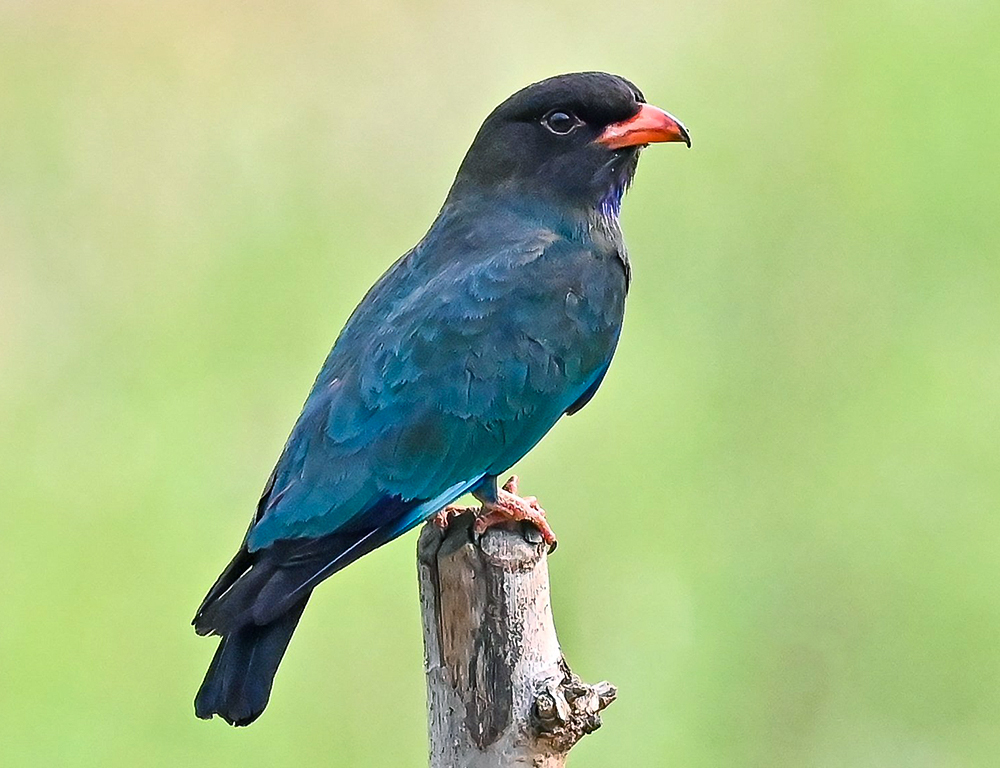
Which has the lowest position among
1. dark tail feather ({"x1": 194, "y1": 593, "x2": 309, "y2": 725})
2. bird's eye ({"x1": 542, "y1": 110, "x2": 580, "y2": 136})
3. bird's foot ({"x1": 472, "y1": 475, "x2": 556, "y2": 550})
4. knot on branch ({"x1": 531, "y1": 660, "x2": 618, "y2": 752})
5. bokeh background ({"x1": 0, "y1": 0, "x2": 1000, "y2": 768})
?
knot on branch ({"x1": 531, "y1": 660, "x2": 618, "y2": 752})

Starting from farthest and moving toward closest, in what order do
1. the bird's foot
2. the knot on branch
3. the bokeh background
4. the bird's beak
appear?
the bokeh background
the bird's beak
the bird's foot
the knot on branch

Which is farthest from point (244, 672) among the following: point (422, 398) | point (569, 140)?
point (569, 140)

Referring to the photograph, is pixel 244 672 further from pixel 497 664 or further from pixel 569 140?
pixel 569 140

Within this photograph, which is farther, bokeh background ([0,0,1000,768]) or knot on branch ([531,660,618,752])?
bokeh background ([0,0,1000,768])

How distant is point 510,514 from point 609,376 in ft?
10.3

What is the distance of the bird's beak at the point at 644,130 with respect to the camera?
4176mm

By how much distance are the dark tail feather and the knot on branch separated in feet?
1.74

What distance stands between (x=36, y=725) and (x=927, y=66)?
4.97m

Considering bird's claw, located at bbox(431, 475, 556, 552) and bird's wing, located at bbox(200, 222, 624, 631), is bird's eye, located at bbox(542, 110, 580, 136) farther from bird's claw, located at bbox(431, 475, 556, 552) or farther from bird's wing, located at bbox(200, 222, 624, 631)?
bird's claw, located at bbox(431, 475, 556, 552)

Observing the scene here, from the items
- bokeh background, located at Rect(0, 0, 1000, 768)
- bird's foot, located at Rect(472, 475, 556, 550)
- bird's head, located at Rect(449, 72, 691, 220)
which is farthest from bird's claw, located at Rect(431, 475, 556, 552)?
bokeh background, located at Rect(0, 0, 1000, 768)

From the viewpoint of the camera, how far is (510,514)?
3.76m

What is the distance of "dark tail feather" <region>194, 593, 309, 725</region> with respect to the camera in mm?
3342

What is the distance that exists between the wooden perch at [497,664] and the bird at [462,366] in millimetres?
158

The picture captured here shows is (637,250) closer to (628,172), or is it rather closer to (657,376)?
(657,376)
